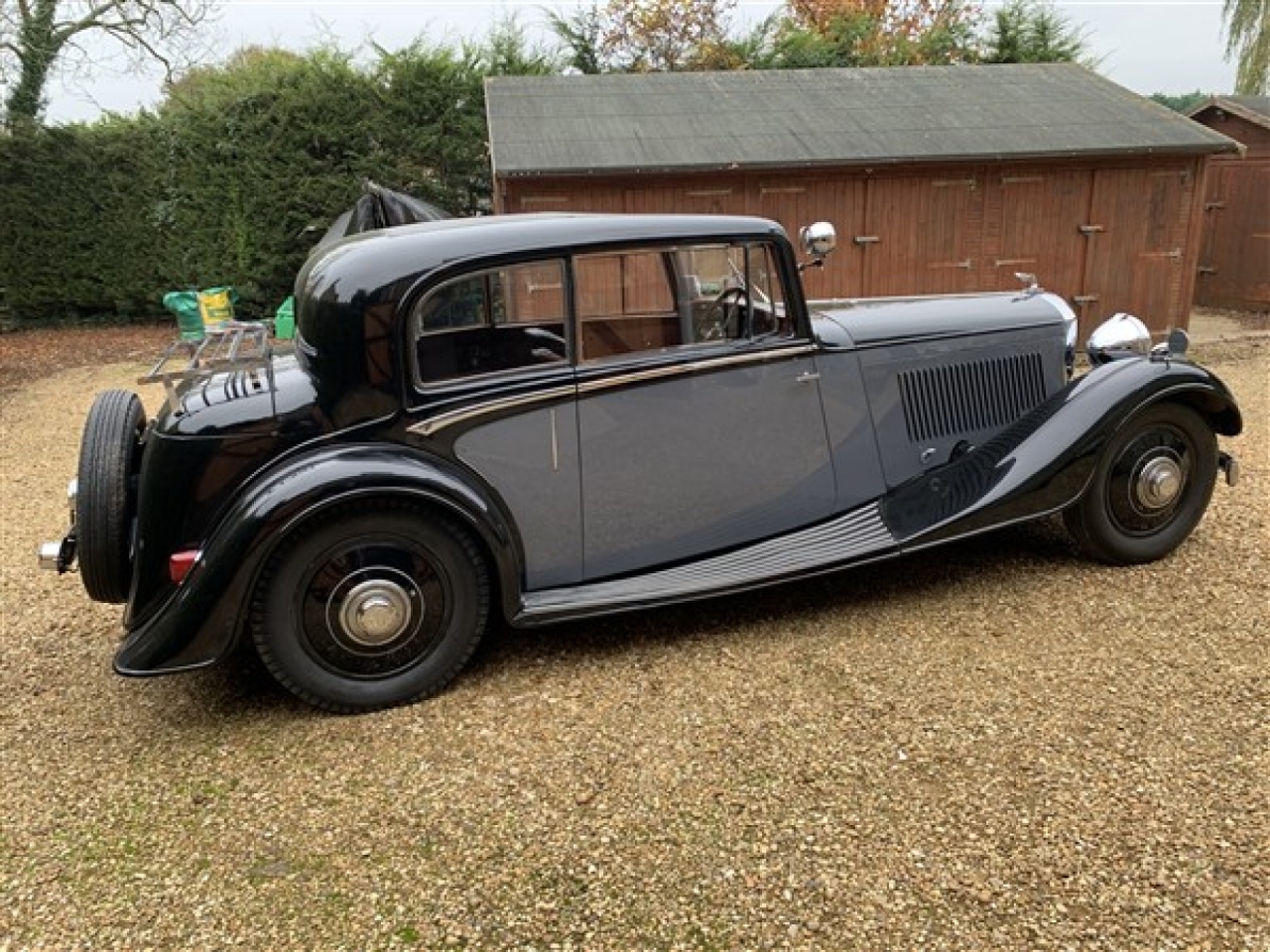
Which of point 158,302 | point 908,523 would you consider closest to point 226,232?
point 158,302

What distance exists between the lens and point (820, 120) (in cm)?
1060

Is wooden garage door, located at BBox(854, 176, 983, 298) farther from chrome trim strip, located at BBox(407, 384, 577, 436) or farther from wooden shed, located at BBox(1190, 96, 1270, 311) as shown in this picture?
chrome trim strip, located at BBox(407, 384, 577, 436)

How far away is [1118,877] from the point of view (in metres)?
2.54

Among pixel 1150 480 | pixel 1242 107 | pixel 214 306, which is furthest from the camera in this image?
pixel 1242 107

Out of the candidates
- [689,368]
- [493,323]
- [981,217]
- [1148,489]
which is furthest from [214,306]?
[1148,489]

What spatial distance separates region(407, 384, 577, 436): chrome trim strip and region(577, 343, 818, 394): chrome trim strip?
9cm

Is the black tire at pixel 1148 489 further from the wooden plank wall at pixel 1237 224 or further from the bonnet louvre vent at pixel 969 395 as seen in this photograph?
the wooden plank wall at pixel 1237 224

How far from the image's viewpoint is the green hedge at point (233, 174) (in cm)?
1407

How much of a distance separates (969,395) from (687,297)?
1557mm

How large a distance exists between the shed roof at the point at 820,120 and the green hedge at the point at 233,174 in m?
2.75

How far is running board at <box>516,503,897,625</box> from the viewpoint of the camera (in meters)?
3.72

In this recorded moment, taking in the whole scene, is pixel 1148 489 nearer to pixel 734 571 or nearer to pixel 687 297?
pixel 734 571

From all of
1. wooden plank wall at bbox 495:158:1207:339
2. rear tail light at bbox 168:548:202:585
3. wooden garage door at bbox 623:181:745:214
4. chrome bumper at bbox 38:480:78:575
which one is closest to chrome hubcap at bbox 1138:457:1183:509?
rear tail light at bbox 168:548:202:585

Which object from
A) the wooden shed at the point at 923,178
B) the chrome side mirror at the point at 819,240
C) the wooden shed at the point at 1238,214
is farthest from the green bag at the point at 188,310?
the wooden shed at the point at 1238,214
